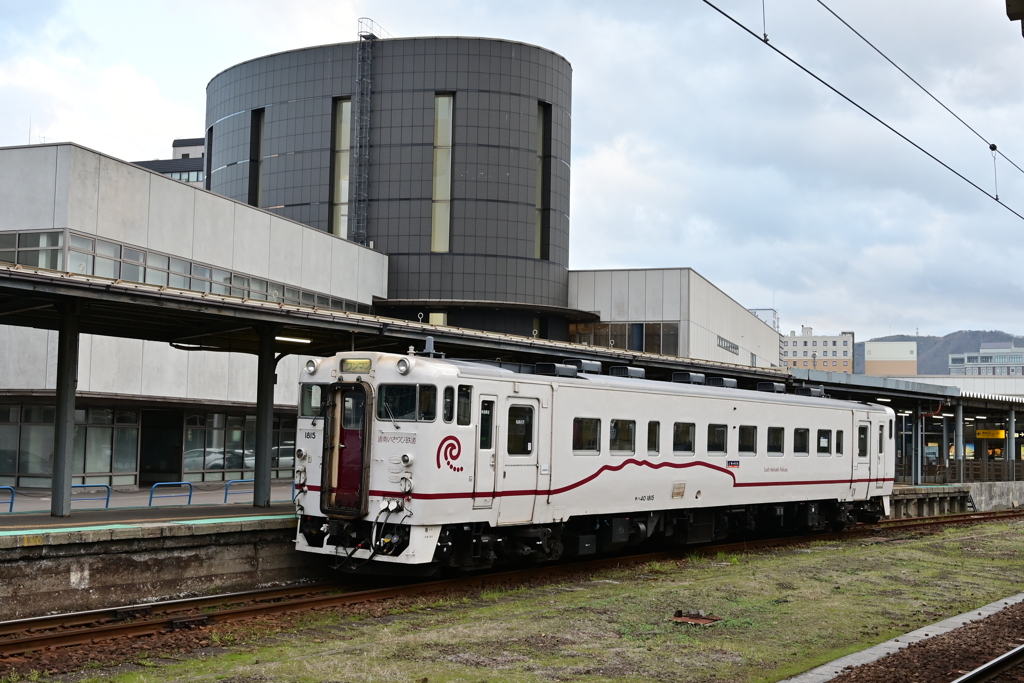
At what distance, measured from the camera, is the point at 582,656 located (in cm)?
1087

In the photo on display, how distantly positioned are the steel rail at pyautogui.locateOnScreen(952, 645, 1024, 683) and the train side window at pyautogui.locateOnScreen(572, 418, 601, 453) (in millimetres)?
7638

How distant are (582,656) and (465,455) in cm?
484

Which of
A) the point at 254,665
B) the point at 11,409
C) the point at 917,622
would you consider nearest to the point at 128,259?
the point at 11,409

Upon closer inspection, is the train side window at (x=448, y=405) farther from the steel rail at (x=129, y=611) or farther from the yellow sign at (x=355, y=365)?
the steel rail at (x=129, y=611)

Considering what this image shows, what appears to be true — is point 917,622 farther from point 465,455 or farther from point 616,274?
point 616,274

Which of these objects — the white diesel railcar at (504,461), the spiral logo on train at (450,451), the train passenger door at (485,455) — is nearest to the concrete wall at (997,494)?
the white diesel railcar at (504,461)

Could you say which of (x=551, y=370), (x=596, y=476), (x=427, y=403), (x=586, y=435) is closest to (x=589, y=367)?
(x=551, y=370)

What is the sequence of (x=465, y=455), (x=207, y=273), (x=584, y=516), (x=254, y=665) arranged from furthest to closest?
(x=207, y=273), (x=584, y=516), (x=465, y=455), (x=254, y=665)

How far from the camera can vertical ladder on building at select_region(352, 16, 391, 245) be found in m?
49.1

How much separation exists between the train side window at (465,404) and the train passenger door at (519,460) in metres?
0.81

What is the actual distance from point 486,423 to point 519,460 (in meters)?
0.96

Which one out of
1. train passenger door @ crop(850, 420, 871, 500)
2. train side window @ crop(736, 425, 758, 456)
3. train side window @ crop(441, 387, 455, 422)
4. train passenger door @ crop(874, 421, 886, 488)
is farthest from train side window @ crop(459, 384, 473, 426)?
train passenger door @ crop(874, 421, 886, 488)

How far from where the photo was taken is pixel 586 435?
57.3 ft

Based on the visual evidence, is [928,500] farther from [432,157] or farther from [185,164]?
[185,164]
